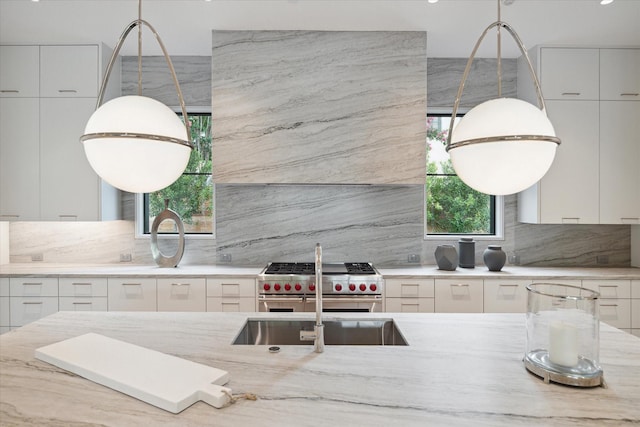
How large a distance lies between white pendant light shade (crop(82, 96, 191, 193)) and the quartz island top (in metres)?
0.65

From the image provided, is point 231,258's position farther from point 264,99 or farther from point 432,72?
point 432,72

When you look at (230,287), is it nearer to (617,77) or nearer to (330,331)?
(330,331)

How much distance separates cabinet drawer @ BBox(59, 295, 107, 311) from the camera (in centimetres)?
301

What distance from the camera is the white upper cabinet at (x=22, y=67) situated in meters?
Answer: 3.23

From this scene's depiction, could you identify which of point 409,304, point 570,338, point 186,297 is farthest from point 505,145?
point 186,297

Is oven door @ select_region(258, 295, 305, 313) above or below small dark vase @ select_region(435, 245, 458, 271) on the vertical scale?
below

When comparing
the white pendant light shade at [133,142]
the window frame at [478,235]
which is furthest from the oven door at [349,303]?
the white pendant light shade at [133,142]

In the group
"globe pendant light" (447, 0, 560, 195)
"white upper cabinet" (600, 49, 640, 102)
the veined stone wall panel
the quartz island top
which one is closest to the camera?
the quartz island top

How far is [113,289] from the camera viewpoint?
118 inches

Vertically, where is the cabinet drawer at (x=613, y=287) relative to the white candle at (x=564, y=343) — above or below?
below

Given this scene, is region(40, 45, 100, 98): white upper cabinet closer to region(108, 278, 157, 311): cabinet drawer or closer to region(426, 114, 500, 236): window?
region(108, 278, 157, 311): cabinet drawer

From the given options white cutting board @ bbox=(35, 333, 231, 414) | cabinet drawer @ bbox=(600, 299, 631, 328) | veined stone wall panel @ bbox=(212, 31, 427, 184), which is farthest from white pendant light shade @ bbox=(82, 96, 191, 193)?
cabinet drawer @ bbox=(600, 299, 631, 328)

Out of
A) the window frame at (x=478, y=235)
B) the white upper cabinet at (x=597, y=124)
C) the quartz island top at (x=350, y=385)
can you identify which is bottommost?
the quartz island top at (x=350, y=385)

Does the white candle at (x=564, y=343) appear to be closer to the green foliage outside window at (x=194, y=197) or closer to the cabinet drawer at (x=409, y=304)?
the cabinet drawer at (x=409, y=304)
